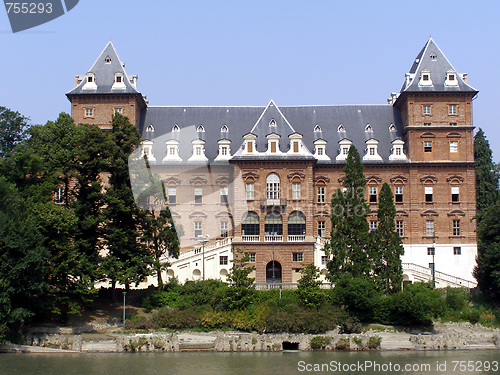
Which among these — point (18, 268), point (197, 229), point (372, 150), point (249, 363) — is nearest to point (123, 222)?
point (18, 268)

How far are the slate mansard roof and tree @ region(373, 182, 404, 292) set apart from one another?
1444 centimetres

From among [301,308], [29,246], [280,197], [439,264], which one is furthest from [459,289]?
[29,246]

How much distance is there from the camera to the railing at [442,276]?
54594 millimetres

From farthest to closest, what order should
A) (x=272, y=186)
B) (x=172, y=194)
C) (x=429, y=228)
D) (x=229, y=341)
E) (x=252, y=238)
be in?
1. (x=172, y=194)
2. (x=429, y=228)
3. (x=272, y=186)
4. (x=252, y=238)
5. (x=229, y=341)

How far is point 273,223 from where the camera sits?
5838 cm

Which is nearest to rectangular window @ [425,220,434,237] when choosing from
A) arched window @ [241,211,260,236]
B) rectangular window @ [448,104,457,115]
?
rectangular window @ [448,104,457,115]

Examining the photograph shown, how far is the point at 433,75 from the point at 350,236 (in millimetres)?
25396

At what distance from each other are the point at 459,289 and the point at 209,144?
30.5 metres

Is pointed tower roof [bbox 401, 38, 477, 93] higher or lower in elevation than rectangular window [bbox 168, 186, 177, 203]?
higher

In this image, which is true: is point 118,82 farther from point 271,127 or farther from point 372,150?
point 372,150

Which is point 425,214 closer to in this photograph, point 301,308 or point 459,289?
point 459,289

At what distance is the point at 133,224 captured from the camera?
4828cm

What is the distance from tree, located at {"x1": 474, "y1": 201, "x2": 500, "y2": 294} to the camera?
4841 centimetres

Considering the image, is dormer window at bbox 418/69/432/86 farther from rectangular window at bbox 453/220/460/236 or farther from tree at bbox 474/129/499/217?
rectangular window at bbox 453/220/460/236
